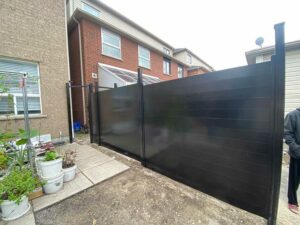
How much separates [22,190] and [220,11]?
25.9 feet

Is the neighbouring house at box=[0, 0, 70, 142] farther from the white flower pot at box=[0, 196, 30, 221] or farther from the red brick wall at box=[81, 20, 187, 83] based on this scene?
the white flower pot at box=[0, 196, 30, 221]

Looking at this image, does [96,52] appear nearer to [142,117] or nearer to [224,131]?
[142,117]

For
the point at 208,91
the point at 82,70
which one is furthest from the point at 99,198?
the point at 82,70

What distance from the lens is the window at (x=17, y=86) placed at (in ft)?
14.8

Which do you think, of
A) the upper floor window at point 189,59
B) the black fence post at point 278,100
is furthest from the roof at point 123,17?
the black fence post at point 278,100

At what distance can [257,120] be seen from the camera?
5.96 ft

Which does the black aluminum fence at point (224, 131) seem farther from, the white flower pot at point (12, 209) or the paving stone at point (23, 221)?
the white flower pot at point (12, 209)

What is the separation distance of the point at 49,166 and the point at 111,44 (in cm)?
776

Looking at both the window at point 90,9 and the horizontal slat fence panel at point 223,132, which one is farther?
the window at point 90,9

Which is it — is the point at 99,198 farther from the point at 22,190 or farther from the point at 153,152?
the point at 153,152

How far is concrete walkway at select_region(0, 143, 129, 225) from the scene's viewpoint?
7.25 feet

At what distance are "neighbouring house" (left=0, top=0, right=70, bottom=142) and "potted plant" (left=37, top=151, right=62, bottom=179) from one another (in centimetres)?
276

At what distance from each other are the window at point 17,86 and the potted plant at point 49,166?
117 inches

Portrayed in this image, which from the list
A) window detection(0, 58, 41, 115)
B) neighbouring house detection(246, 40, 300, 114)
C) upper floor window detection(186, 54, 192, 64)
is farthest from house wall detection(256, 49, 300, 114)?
upper floor window detection(186, 54, 192, 64)
